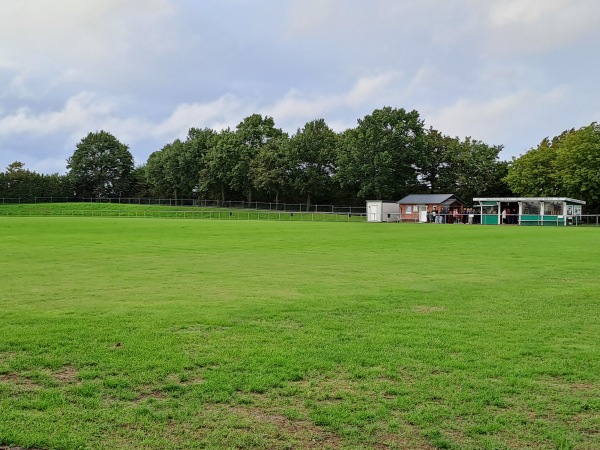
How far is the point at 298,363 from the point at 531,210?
A: 6576 centimetres

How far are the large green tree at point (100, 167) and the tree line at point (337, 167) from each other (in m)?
0.23

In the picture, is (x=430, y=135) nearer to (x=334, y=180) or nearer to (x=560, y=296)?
(x=334, y=180)

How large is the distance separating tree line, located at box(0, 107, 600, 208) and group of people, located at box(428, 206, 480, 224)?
34.3 ft

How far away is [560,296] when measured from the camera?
1079 cm

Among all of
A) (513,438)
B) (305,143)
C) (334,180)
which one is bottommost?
(513,438)

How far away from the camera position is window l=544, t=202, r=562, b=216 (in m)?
63.2

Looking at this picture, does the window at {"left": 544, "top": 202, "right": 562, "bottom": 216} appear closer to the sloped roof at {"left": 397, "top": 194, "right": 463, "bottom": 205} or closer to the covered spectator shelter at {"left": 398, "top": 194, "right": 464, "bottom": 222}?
the covered spectator shelter at {"left": 398, "top": 194, "right": 464, "bottom": 222}

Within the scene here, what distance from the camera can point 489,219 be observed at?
67.8 metres

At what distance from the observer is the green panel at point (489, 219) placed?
67012 mm

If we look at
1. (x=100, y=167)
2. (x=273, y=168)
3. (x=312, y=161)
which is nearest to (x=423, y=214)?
(x=312, y=161)

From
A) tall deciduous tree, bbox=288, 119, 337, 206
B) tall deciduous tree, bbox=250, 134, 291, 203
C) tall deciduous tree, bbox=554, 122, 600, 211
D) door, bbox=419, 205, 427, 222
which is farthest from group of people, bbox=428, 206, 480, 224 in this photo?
tall deciduous tree, bbox=250, 134, 291, 203

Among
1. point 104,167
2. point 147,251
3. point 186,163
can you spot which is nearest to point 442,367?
Answer: point 147,251

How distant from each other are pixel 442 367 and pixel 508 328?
7.85 ft

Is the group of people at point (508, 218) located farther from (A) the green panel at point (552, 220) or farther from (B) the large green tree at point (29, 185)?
(B) the large green tree at point (29, 185)
